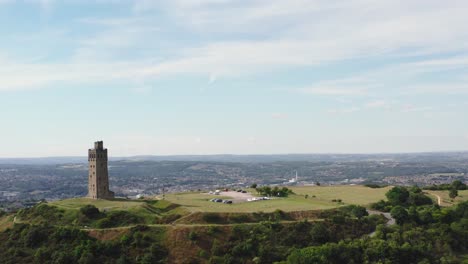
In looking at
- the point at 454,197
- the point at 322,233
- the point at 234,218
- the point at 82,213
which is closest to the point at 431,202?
the point at 454,197

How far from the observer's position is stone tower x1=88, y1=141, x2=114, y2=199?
92188 mm

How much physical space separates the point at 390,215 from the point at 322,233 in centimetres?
1958

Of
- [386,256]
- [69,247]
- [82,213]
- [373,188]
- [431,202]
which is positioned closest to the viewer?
[386,256]

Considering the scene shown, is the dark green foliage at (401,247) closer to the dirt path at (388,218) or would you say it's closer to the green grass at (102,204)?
the dirt path at (388,218)

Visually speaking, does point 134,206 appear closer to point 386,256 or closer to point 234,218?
point 234,218

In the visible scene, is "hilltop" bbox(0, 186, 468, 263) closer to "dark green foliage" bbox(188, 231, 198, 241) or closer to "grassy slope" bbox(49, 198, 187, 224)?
"dark green foliage" bbox(188, 231, 198, 241)

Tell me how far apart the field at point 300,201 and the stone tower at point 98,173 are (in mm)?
12805

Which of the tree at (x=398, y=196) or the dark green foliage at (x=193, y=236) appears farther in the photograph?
the tree at (x=398, y=196)

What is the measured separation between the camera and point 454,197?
320 ft

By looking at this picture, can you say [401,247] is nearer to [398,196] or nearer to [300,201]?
[300,201]

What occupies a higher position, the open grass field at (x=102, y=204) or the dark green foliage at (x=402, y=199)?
the open grass field at (x=102, y=204)

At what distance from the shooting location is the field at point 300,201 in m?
80.7

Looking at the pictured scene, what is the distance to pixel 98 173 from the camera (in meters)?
92.4

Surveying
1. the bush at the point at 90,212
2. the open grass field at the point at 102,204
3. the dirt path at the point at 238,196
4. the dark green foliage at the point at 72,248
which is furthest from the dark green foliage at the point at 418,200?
the bush at the point at 90,212
